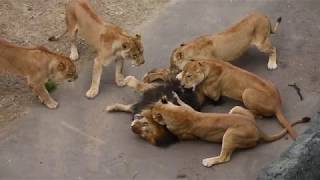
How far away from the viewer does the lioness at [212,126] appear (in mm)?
6457

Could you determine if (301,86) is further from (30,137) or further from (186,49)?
(30,137)

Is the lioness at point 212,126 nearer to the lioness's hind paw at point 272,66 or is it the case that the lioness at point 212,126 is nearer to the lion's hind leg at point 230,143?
the lion's hind leg at point 230,143

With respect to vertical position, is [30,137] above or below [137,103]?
below

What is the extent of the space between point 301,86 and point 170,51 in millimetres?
1476

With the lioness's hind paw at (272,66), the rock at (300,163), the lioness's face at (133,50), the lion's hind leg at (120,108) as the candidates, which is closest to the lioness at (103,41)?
the lioness's face at (133,50)

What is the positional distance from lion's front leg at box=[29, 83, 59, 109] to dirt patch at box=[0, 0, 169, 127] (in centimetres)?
31

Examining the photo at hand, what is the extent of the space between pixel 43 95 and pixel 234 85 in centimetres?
186

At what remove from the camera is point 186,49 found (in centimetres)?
740

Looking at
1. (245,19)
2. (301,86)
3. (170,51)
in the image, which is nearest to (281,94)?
(301,86)

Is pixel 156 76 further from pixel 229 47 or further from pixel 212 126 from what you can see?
pixel 212 126

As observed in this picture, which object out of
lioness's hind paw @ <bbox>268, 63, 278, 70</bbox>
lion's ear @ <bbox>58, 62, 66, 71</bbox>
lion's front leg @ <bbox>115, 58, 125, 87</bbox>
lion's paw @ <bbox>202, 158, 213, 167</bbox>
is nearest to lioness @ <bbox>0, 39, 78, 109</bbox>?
lion's ear @ <bbox>58, 62, 66, 71</bbox>

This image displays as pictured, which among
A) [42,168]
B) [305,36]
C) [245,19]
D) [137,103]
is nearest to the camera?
[42,168]

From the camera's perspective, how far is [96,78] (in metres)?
7.38

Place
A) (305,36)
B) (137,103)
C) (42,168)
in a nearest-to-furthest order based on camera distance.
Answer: (42,168) → (137,103) → (305,36)
